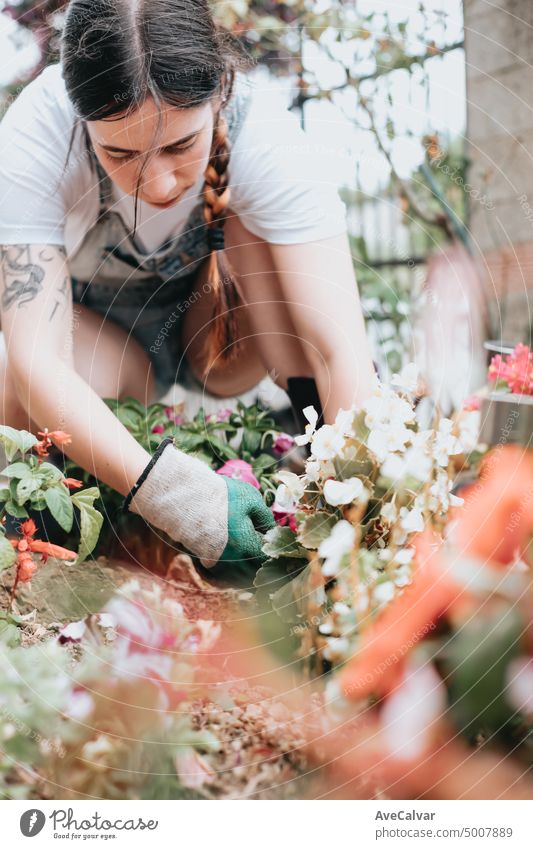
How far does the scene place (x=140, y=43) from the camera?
31.7 inches

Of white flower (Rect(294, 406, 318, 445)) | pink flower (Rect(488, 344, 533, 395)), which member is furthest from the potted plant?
white flower (Rect(294, 406, 318, 445))

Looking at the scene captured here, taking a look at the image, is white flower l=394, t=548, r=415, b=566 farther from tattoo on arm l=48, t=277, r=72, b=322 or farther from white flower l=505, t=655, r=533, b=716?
tattoo on arm l=48, t=277, r=72, b=322

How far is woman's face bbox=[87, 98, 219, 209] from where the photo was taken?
83 centimetres

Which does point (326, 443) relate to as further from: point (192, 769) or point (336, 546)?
point (192, 769)

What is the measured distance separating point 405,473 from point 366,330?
7.9 inches

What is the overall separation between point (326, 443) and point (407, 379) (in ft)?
0.42

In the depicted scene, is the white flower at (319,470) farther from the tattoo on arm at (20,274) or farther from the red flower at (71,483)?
the tattoo on arm at (20,274)

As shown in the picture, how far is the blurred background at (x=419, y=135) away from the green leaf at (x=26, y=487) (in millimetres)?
426

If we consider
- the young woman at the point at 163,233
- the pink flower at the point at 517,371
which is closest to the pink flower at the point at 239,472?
the young woman at the point at 163,233

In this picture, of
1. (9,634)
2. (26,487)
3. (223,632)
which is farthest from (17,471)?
(223,632)

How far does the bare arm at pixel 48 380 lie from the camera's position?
34.8 inches

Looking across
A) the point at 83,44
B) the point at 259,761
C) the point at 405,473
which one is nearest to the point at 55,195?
the point at 83,44
